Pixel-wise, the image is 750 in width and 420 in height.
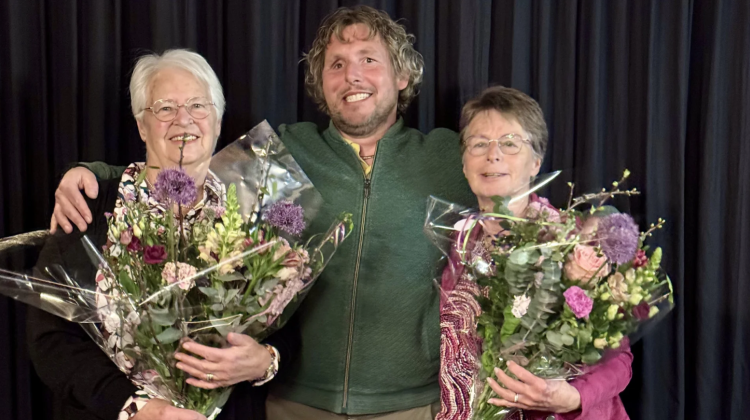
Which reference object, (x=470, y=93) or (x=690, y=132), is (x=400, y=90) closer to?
(x=470, y=93)

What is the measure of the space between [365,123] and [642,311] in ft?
3.24

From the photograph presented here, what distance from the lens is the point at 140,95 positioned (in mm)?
1885

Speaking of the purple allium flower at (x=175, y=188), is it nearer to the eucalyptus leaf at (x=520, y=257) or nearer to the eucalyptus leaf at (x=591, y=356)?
the eucalyptus leaf at (x=520, y=257)

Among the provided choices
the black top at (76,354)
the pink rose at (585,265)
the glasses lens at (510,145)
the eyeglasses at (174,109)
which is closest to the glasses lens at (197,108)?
the eyeglasses at (174,109)

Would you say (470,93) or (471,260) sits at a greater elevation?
(470,93)

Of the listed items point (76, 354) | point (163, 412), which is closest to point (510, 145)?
point (163, 412)

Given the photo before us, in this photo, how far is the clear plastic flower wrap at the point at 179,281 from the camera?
146 cm

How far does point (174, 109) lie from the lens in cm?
184

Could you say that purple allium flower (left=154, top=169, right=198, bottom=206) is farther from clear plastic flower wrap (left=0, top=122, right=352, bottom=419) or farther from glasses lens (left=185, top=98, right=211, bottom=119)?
glasses lens (left=185, top=98, right=211, bottom=119)

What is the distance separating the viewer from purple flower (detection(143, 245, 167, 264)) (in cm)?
140

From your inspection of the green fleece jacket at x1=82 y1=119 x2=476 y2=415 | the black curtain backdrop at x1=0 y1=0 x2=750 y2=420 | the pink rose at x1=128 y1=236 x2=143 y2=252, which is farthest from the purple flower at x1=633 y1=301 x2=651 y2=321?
the pink rose at x1=128 y1=236 x2=143 y2=252

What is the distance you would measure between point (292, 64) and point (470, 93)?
0.65m

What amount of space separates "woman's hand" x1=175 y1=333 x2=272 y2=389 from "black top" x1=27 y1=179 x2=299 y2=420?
0.84 feet

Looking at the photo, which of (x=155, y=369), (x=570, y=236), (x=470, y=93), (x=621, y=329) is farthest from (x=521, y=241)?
Result: (x=470, y=93)
